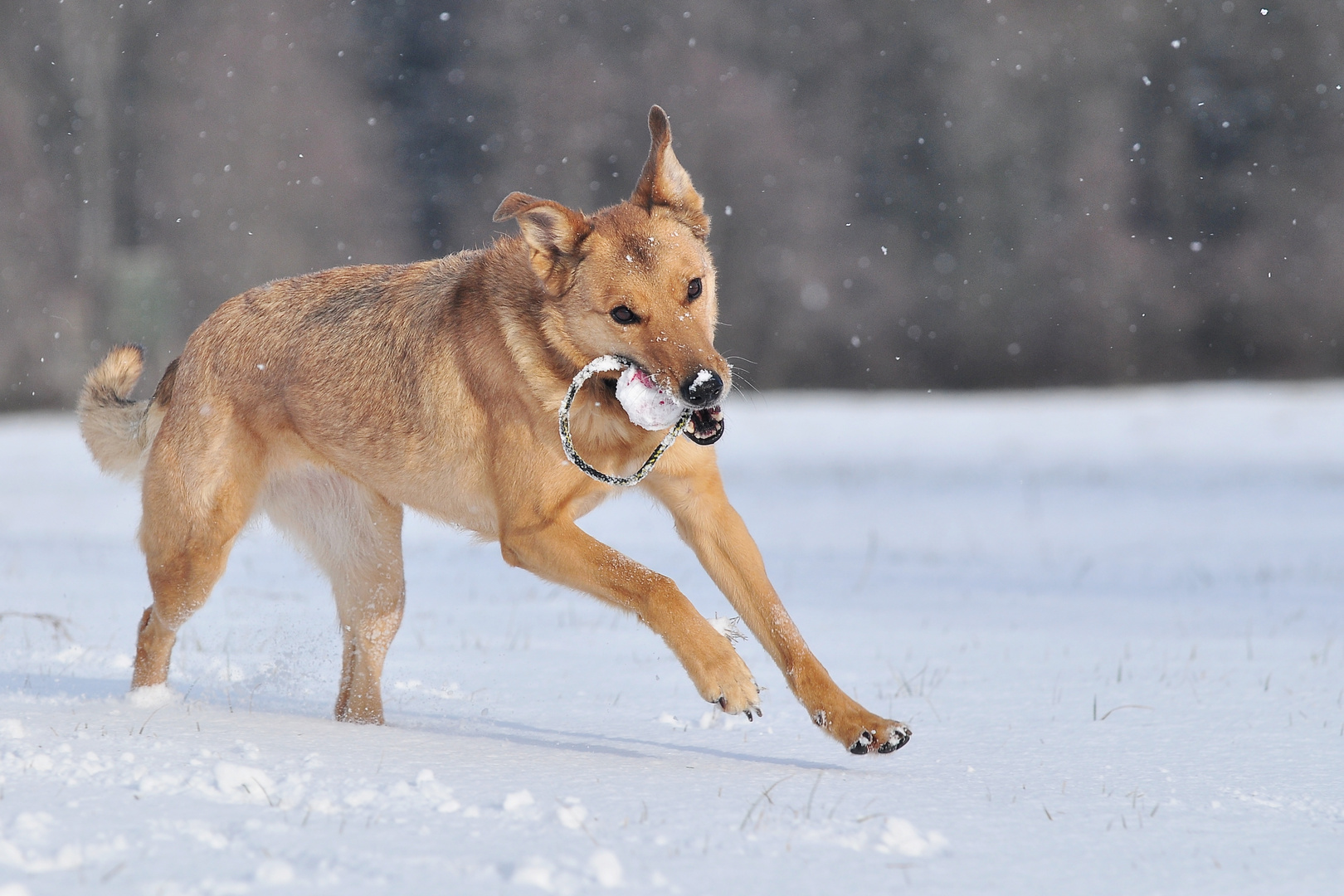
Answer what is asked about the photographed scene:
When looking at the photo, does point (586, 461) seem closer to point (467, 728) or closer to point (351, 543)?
point (467, 728)

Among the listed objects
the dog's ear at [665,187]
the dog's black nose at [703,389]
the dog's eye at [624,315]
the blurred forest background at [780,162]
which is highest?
the dog's ear at [665,187]

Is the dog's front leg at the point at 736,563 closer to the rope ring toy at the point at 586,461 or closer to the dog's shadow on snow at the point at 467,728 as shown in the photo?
the rope ring toy at the point at 586,461

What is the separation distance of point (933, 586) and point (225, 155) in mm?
20920

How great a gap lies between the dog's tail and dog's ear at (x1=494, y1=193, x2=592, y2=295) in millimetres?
1979

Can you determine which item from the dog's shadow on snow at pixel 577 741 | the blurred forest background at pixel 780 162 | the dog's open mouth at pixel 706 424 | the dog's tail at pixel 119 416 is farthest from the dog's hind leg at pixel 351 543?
the blurred forest background at pixel 780 162

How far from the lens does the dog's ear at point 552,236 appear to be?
4.16 m

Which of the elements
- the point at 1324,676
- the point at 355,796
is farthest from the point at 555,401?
the point at 1324,676

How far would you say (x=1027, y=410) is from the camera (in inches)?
890

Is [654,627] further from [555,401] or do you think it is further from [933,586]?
[933,586]

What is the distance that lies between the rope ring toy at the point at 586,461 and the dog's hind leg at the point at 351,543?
4.36ft

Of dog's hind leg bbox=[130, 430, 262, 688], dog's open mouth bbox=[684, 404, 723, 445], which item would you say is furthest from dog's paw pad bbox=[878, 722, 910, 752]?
dog's hind leg bbox=[130, 430, 262, 688]

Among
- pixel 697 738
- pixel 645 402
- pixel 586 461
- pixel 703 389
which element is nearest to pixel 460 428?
pixel 586 461

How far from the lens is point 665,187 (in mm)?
4508

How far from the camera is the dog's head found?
392 cm
